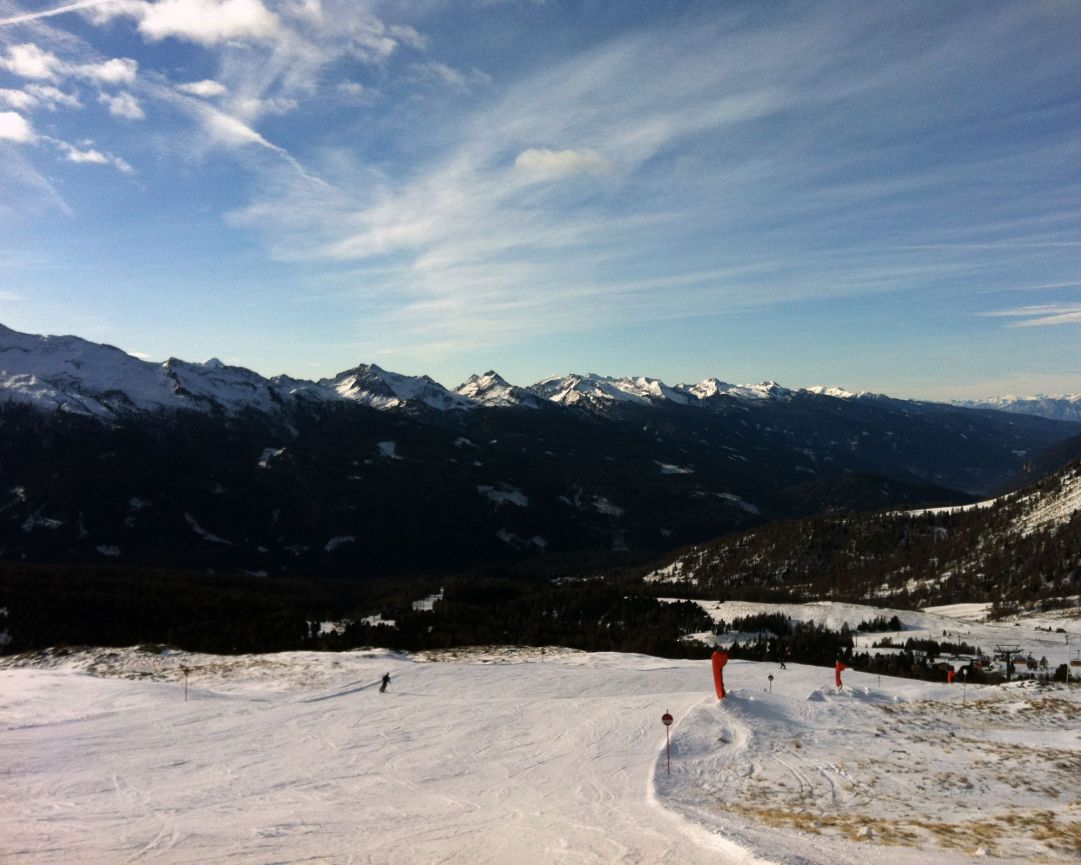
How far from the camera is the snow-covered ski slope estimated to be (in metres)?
13.9

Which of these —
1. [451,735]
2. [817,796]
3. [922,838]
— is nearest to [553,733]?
[451,735]

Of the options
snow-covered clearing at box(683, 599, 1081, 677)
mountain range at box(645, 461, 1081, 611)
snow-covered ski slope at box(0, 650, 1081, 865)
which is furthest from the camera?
mountain range at box(645, 461, 1081, 611)

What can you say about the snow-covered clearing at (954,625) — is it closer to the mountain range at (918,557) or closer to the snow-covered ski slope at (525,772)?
the mountain range at (918,557)

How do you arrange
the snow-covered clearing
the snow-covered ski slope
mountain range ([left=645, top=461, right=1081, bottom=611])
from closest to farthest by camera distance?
the snow-covered ski slope < the snow-covered clearing < mountain range ([left=645, top=461, right=1081, bottom=611])

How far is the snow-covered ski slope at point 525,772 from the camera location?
547 inches

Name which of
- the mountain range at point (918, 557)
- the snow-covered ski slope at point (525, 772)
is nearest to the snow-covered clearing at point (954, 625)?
the mountain range at point (918, 557)

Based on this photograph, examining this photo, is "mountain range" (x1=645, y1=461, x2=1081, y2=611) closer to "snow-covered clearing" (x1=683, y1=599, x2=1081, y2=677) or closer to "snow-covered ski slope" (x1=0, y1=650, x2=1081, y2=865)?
"snow-covered clearing" (x1=683, y1=599, x2=1081, y2=677)

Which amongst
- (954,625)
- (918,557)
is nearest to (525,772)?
(954,625)

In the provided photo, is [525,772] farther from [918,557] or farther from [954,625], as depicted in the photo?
[918,557]

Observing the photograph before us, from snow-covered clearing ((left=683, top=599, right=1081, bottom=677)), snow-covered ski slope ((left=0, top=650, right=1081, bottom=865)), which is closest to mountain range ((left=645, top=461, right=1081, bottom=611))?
snow-covered clearing ((left=683, top=599, right=1081, bottom=677))

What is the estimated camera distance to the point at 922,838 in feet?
46.3

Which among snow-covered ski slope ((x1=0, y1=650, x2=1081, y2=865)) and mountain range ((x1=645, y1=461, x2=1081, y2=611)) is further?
mountain range ((x1=645, y1=461, x2=1081, y2=611))

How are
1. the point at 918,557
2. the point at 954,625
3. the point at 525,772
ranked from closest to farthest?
1. the point at 525,772
2. the point at 954,625
3. the point at 918,557

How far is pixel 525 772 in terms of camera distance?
774 inches
